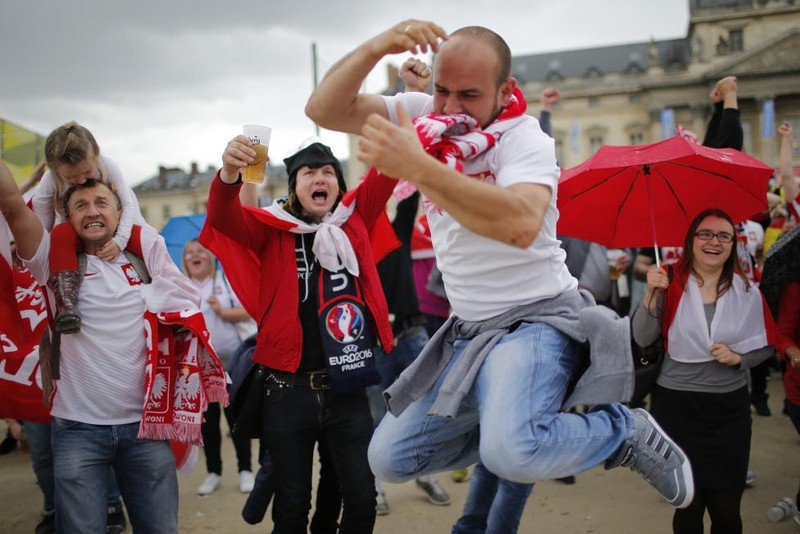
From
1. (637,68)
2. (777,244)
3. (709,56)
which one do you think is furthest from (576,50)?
(777,244)

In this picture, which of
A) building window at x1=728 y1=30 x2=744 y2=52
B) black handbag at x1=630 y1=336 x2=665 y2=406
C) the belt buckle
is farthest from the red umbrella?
building window at x1=728 y1=30 x2=744 y2=52

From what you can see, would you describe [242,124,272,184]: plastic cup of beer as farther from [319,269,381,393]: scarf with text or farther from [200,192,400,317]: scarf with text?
[319,269,381,393]: scarf with text

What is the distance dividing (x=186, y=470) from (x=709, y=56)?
63912 millimetres

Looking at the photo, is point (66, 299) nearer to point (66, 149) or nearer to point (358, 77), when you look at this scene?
point (66, 149)

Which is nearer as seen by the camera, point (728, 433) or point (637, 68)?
point (728, 433)

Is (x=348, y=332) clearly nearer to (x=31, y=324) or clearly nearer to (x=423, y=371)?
(x=423, y=371)

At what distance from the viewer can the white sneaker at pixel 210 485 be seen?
5.91m

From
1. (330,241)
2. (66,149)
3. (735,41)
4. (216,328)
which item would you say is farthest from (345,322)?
(735,41)

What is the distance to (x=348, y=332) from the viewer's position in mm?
3652

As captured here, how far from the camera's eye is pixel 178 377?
356cm

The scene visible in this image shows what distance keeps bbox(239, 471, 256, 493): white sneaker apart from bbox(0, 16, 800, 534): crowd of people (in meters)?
1.18

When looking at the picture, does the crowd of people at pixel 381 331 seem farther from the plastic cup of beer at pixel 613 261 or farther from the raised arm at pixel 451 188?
the plastic cup of beer at pixel 613 261

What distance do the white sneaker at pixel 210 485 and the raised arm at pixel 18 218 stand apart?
3.23 meters

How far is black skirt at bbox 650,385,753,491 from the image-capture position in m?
3.80
